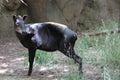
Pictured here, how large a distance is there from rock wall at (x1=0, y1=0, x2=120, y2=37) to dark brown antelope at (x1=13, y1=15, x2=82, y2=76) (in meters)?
4.00

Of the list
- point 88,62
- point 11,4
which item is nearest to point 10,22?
point 11,4

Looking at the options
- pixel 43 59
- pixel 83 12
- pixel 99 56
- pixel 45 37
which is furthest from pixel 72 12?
pixel 45 37

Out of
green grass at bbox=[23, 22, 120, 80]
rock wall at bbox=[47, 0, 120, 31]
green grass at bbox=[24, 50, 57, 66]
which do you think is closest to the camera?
green grass at bbox=[23, 22, 120, 80]

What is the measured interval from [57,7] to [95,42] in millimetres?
2904

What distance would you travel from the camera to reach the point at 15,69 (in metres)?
7.04

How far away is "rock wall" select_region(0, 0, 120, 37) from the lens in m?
10.7

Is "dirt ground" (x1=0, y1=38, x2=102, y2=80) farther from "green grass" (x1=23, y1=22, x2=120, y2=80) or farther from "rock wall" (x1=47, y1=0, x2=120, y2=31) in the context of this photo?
"rock wall" (x1=47, y1=0, x2=120, y2=31)

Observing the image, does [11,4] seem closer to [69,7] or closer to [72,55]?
→ [69,7]

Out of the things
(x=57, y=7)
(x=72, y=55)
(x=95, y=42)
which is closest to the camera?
(x=72, y=55)

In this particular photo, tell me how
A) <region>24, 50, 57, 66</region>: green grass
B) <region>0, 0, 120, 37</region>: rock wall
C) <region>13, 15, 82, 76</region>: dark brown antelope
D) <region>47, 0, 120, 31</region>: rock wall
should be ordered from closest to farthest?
<region>13, 15, 82, 76</region>: dark brown antelope → <region>24, 50, 57, 66</region>: green grass → <region>0, 0, 120, 37</region>: rock wall → <region>47, 0, 120, 31</region>: rock wall

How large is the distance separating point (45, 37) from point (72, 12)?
5272 millimetres

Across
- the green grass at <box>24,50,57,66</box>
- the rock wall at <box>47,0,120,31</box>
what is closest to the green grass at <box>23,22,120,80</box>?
the green grass at <box>24,50,57,66</box>

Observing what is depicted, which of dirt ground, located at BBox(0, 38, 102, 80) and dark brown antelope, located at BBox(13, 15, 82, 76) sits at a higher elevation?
dark brown antelope, located at BBox(13, 15, 82, 76)

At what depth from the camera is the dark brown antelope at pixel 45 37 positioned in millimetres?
6191
